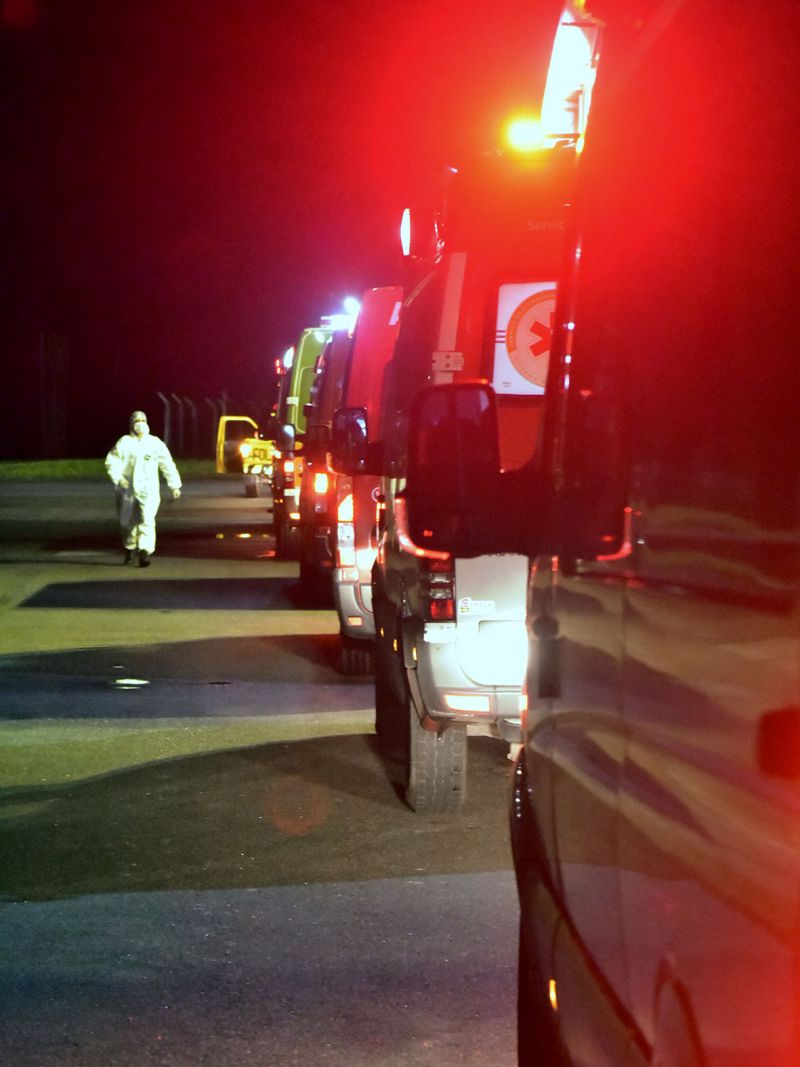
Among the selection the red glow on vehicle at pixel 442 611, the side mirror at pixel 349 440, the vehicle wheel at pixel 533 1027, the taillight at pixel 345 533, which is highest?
the side mirror at pixel 349 440

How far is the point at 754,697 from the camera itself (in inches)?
89.0

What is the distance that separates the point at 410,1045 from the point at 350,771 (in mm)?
3968

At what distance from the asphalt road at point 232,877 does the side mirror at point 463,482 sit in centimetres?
203

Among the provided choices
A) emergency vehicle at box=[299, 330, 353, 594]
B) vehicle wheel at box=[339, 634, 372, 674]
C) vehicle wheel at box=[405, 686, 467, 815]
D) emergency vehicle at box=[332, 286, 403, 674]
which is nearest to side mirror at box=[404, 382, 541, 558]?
vehicle wheel at box=[405, 686, 467, 815]

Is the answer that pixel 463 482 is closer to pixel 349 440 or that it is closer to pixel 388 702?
pixel 388 702

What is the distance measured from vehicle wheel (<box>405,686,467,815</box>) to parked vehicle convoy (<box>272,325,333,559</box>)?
41.4 ft

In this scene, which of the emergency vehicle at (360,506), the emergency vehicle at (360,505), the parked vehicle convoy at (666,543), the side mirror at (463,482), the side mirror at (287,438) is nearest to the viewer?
the parked vehicle convoy at (666,543)

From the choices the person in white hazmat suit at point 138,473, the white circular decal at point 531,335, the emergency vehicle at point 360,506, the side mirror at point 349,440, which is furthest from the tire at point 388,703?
the person in white hazmat suit at point 138,473

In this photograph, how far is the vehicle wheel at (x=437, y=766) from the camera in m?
8.02

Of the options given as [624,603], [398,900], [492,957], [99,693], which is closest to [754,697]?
[624,603]

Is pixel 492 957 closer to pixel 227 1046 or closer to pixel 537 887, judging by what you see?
pixel 227 1046

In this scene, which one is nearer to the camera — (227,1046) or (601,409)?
(601,409)

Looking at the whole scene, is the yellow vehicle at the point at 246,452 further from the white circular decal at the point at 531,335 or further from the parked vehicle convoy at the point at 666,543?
the parked vehicle convoy at the point at 666,543

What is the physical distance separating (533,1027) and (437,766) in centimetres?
404
